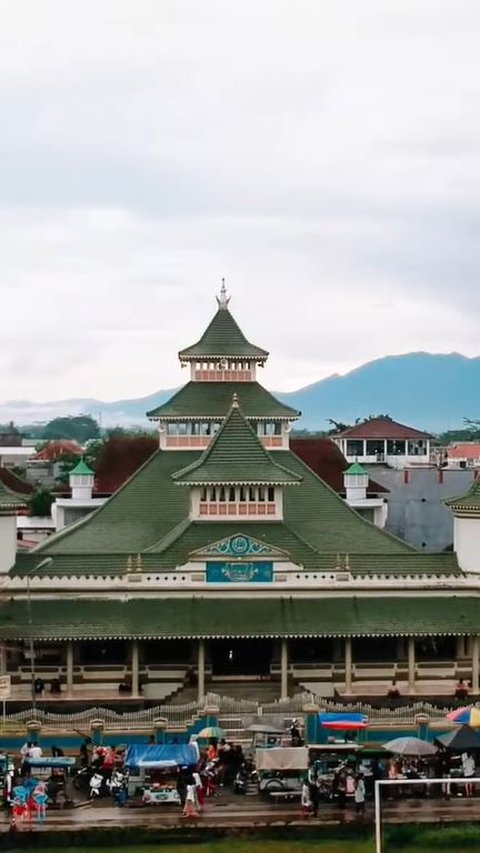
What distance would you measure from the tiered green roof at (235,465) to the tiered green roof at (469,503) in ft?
14.7

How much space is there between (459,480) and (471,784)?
40762 millimetres

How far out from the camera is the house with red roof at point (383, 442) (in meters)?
115

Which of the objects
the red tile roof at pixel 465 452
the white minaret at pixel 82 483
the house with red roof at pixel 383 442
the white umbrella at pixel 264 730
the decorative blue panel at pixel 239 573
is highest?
the red tile roof at pixel 465 452

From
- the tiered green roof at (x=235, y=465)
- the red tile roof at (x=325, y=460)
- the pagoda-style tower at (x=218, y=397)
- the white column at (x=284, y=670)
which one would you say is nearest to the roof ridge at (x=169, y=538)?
the tiered green roof at (x=235, y=465)

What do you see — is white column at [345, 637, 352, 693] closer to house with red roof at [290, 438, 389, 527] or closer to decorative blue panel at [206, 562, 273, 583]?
decorative blue panel at [206, 562, 273, 583]

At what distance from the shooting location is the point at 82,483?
64375 millimetres

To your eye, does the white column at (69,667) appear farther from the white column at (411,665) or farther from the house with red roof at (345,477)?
the house with red roof at (345,477)

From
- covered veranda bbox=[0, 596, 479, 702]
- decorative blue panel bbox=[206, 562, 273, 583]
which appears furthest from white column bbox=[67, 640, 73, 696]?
decorative blue panel bbox=[206, 562, 273, 583]

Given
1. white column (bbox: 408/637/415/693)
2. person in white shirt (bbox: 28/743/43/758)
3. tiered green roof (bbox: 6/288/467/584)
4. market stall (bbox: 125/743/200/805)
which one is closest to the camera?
market stall (bbox: 125/743/200/805)

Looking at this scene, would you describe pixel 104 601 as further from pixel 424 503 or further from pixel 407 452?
pixel 407 452

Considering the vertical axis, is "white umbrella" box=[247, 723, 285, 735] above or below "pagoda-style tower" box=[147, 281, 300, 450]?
below

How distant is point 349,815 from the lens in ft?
84.4

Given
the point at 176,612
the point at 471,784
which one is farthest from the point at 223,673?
the point at 471,784

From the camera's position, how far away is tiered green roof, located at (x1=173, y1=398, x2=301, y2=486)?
37094 millimetres
